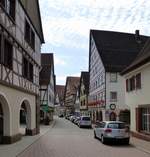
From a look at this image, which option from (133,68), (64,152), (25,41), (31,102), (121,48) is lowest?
(64,152)

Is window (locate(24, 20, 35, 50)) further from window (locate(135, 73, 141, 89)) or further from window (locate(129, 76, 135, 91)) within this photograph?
window (locate(135, 73, 141, 89))

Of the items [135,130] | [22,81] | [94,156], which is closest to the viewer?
[94,156]

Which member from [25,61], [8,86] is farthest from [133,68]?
[8,86]

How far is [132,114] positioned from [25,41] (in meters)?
10.4

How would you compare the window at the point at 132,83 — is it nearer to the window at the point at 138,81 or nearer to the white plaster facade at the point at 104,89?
the window at the point at 138,81

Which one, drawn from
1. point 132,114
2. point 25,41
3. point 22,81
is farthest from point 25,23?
point 132,114

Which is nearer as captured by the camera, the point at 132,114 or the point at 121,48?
the point at 132,114

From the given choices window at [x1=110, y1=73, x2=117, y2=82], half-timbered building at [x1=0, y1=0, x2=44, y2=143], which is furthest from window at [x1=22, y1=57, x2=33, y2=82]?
window at [x1=110, y1=73, x2=117, y2=82]

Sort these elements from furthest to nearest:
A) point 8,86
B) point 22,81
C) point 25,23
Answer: point 25,23 → point 22,81 → point 8,86

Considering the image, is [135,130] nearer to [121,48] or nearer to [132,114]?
[132,114]

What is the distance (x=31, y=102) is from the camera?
97.9ft

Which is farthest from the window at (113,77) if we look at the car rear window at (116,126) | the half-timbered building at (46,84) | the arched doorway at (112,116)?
the car rear window at (116,126)

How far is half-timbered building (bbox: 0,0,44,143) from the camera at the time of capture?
20.0 metres

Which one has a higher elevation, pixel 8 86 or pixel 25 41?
pixel 25 41
